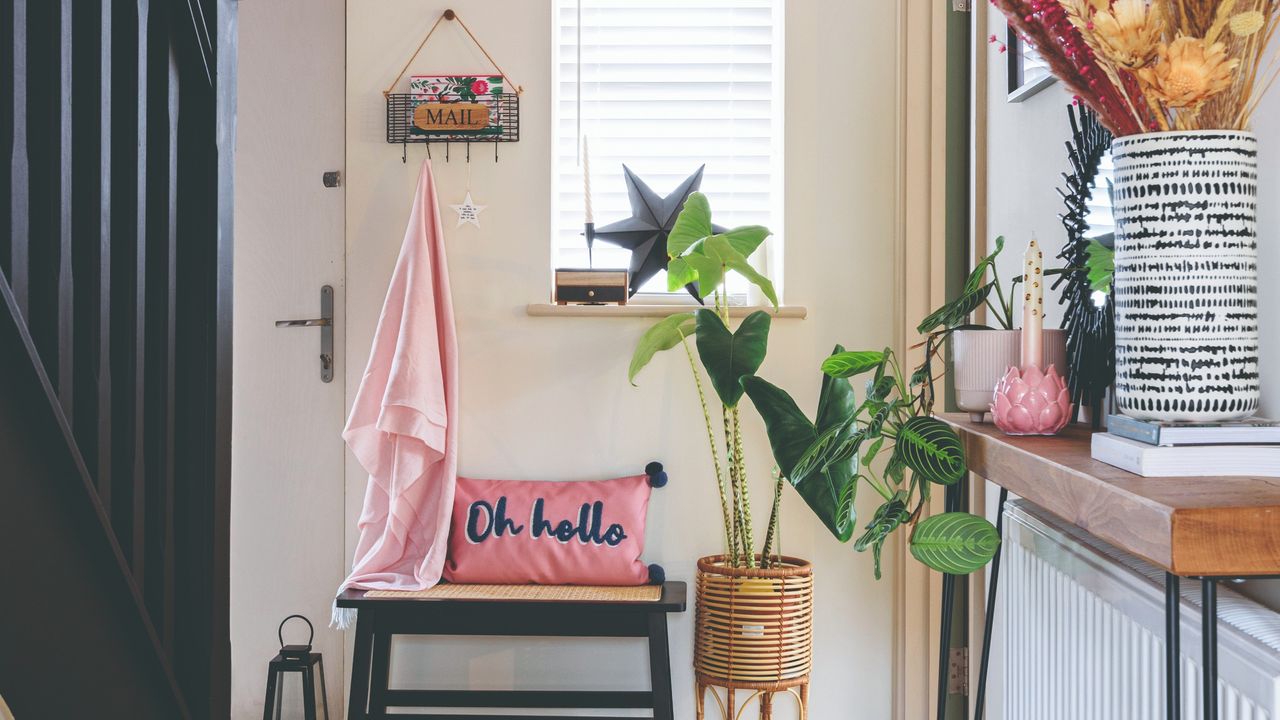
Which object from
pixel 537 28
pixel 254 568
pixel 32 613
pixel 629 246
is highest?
pixel 537 28

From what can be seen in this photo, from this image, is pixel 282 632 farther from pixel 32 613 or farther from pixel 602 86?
pixel 602 86

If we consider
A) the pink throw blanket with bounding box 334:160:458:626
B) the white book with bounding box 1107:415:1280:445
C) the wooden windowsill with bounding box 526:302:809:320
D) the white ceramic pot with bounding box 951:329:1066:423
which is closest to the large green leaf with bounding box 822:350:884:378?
the white ceramic pot with bounding box 951:329:1066:423

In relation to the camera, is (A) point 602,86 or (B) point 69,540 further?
(A) point 602,86

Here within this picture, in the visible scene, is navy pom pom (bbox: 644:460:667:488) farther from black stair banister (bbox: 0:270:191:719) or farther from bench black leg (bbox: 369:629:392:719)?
black stair banister (bbox: 0:270:191:719)

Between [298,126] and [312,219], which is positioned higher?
[298,126]

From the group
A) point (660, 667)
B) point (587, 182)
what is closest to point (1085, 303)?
point (660, 667)

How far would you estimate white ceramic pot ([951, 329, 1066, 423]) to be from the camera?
1.29m

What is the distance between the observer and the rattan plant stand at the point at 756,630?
6.67ft

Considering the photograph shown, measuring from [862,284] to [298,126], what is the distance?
150cm

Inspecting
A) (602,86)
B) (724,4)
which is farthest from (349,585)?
(724,4)

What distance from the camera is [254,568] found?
244 centimetres

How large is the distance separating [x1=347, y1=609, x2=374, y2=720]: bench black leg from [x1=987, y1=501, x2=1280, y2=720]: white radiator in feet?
4.26

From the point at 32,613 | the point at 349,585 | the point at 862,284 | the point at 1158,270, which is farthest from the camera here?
the point at 862,284

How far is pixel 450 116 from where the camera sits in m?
2.32
